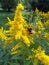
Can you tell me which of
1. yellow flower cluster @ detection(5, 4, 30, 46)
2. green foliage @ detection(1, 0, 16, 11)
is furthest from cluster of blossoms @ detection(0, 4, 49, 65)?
green foliage @ detection(1, 0, 16, 11)

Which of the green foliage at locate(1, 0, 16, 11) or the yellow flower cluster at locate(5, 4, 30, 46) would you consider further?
the green foliage at locate(1, 0, 16, 11)

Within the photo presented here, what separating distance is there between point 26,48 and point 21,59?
0.45 ft

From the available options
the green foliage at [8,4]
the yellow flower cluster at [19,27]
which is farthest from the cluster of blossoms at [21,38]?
the green foliage at [8,4]

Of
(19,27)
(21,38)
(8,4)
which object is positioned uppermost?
(19,27)

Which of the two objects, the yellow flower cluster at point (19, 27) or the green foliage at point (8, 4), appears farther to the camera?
the green foliage at point (8, 4)

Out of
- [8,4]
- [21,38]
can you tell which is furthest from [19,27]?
[8,4]

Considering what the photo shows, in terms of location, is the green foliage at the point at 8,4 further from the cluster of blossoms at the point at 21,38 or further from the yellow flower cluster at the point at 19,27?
the yellow flower cluster at the point at 19,27

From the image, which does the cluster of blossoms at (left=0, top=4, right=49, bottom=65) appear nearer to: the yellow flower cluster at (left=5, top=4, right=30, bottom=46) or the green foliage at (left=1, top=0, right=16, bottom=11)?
the yellow flower cluster at (left=5, top=4, right=30, bottom=46)

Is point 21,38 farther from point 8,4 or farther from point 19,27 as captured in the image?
point 8,4

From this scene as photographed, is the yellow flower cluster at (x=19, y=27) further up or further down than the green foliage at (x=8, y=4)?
further up

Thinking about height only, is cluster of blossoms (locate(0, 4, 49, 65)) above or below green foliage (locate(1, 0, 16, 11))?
above

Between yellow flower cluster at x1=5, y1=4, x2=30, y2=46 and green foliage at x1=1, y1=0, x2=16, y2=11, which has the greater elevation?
yellow flower cluster at x1=5, y1=4, x2=30, y2=46

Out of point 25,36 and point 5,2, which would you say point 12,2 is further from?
point 25,36

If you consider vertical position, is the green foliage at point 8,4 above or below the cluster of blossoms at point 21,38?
below
